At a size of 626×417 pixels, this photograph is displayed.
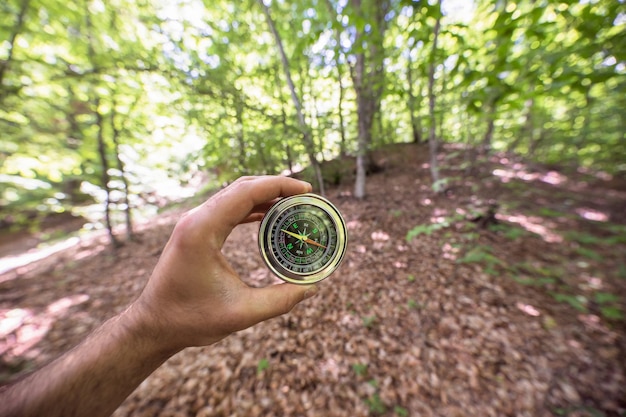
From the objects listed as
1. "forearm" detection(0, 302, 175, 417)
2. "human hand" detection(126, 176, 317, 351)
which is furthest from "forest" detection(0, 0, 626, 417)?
"human hand" detection(126, 176, 317, 351)

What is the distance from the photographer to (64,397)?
1.16 metres

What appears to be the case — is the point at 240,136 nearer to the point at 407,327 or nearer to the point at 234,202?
the point at 234,202

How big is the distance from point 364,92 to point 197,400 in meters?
6.04

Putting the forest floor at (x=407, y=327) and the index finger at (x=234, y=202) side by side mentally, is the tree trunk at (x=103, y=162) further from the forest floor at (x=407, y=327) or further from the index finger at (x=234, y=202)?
the index finger at (x=234, y=202)

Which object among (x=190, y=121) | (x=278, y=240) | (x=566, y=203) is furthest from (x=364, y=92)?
(x=566, y=203)

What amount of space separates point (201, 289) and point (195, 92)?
148 inches

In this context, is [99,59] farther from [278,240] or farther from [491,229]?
[491,229]

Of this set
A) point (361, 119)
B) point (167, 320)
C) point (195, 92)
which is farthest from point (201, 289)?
point (361, 119)

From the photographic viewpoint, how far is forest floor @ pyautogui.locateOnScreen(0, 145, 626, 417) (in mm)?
2359

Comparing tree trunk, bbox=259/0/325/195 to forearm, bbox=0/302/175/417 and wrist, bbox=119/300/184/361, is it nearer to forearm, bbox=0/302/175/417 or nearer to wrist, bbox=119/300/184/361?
wrist, bbox=119/300/184/361

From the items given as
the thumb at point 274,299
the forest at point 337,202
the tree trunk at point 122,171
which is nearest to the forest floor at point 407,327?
the forest at point 337,202

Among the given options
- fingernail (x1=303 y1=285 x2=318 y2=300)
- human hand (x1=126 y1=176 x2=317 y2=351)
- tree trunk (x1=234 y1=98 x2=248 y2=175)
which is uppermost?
tree trunk (x1=234 y1=98 x2=248 y2=175)

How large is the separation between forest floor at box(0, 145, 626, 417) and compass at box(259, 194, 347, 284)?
5.54 ft

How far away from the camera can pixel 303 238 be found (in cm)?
178
